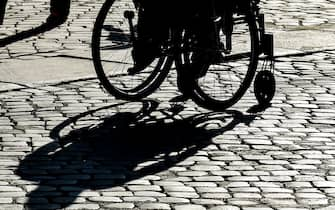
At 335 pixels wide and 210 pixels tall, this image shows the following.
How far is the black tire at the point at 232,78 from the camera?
402 inches

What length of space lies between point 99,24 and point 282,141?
6.53ft

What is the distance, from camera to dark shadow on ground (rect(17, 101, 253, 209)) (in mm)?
8086

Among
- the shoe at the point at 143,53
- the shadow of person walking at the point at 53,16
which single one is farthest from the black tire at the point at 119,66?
the shadow of person walking at the point at 53,16

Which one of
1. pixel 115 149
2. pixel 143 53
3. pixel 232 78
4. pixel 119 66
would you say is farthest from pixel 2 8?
pixel 115 149

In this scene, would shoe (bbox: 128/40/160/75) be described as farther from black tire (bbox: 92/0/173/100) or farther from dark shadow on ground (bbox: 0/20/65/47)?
dark shadow on ground (bbox: 0/20/65/47)

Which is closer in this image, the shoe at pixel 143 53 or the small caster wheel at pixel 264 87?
the shoe at pixel 143 53

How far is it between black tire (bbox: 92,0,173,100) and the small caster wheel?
786 mm

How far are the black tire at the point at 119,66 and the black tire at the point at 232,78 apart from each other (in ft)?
1.14

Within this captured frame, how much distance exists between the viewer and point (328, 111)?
1014 cm

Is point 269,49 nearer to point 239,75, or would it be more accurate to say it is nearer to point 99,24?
point 239,75

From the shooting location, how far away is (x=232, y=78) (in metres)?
11.0

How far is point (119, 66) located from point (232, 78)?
1.04 m

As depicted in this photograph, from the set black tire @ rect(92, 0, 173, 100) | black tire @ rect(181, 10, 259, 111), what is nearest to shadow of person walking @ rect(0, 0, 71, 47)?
black tire @ rect(92, 0, 173, 100)

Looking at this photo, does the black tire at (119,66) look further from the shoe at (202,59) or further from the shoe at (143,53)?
the shoe at (202,59)
